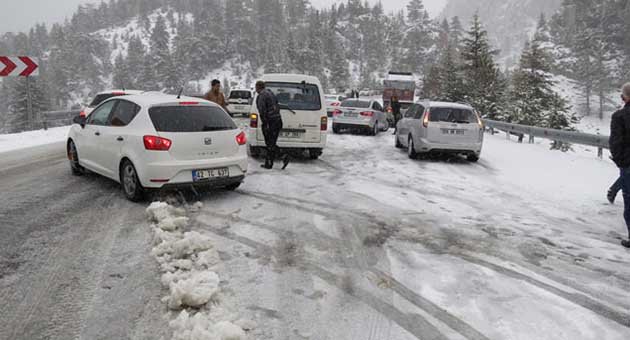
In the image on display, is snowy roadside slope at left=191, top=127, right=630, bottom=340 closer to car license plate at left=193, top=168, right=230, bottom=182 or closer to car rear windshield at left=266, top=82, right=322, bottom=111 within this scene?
car license plate at left=193, top=168, right=230, bottom=182

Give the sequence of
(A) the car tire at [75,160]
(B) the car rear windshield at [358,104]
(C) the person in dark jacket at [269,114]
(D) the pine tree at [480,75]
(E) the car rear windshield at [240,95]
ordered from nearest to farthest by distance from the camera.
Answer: (A) the car tire at [75,160]
(C) the person in dark jacket at [269,114]
(B) the car rear windshield at [358,104]
(E) the car rear windshield at [240,95]
(D) the pine tree at [480,75]

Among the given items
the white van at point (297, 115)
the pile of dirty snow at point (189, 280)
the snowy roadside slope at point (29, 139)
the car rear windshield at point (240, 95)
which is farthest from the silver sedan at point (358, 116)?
the pile of dirty snow at point (189, 280)

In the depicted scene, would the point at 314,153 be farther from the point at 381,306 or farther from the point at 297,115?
the point at 381,306

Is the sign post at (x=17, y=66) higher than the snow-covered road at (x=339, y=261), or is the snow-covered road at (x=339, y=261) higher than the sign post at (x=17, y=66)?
the sign post at (x=17, y=66)

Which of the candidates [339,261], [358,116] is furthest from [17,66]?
[339,261]

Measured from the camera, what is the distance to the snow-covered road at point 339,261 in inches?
132

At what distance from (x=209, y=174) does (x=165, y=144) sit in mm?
807

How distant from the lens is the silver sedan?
1836cm

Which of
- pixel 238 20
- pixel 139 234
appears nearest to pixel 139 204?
pixel 139 234

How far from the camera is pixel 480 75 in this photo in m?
35.2

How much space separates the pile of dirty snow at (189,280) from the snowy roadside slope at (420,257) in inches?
7.9

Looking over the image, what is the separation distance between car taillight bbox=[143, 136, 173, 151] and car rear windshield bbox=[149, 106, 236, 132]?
0.17 metres

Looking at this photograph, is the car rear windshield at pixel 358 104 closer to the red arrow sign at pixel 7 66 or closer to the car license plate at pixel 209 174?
the red arrow sign at pixel 7 66

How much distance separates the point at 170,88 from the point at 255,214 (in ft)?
401
